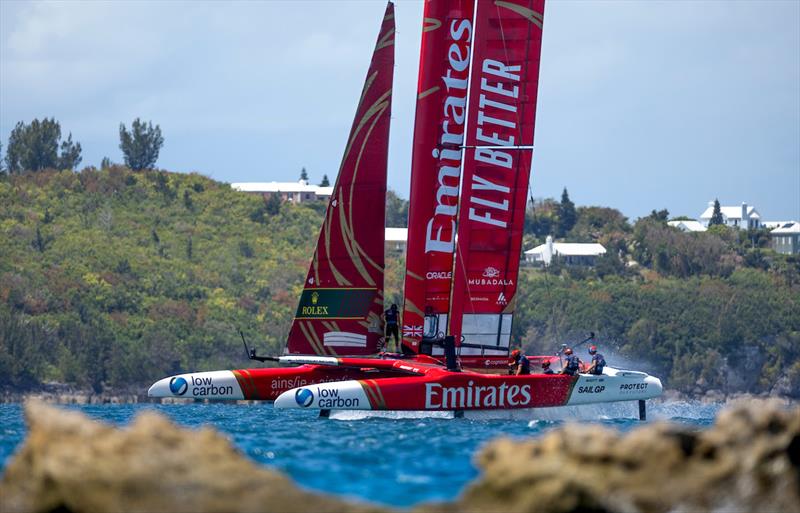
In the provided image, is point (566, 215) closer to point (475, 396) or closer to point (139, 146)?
point (139, 146)

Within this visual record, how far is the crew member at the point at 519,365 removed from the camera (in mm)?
22969

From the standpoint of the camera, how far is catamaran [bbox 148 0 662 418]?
2394 centimetres

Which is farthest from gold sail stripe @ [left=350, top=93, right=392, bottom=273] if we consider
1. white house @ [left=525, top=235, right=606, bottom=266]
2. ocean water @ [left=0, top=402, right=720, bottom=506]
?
white house @ [left=525, top=235, right=606, bottom=266]

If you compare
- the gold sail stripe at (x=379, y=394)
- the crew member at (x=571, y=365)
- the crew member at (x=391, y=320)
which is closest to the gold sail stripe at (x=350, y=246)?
the crew member at (x=391, y=320)

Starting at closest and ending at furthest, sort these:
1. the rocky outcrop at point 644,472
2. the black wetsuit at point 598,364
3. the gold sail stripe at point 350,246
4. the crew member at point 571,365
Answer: the rocky outcrop at point 644,472 < the crew member at point 571,365 < the black wetsuit at point 598,364 < the gold sail stripe at point 350,246

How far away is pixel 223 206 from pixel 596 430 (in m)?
71.9

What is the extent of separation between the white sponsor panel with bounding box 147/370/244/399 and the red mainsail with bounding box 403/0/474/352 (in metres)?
3.38

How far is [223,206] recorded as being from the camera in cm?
8056

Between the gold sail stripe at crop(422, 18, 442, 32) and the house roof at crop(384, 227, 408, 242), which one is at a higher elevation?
the gold sail stripe at crop(422, 18, 442, 32)

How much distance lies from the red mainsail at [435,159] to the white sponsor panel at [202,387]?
3383mm

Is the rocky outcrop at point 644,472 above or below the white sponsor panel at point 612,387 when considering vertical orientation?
above

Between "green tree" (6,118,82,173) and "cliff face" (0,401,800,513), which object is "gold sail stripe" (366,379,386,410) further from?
"green tree" (6,118,82,173)

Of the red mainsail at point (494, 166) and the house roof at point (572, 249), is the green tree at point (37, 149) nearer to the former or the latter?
the house roof at point (572, 249)

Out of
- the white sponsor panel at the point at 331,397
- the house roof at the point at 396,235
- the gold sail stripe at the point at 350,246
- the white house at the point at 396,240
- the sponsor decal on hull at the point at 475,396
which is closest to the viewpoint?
the white sponsor panel at the point at 331,397
